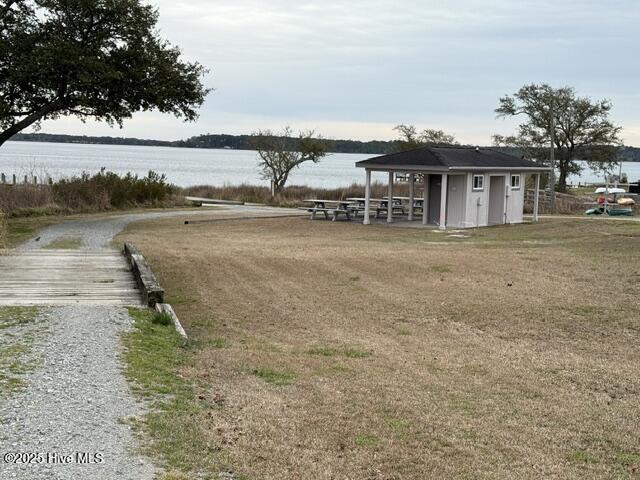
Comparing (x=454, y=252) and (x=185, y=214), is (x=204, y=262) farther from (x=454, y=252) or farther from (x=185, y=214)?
(x=185, y=214)

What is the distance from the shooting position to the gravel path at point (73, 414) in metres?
4.53

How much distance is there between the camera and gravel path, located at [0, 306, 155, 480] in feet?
14.9

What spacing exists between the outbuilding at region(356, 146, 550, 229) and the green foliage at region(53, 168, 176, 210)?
30.5 feet

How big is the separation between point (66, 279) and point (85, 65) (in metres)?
14.9

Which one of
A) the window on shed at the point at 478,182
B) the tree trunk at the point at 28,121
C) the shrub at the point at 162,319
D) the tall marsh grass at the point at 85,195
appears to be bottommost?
the shrub at the point at 162,319

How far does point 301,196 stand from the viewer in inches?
1929

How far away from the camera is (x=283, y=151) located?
54.2 metres

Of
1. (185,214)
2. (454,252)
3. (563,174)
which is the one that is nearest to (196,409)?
(454,252)

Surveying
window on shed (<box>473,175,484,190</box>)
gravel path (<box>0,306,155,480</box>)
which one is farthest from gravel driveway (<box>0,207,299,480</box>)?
window on shed (<box>473,175,484,190</box>)

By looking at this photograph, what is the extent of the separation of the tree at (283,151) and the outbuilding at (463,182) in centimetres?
2082

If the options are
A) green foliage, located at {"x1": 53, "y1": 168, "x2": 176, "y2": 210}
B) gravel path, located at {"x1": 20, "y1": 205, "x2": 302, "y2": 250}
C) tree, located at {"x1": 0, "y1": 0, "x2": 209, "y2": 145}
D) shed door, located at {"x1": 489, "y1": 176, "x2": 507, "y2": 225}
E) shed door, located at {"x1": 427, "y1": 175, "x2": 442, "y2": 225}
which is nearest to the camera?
gravel path, located at {"x1": 20, "y1": 205, "x2": 302, "y2": 250}

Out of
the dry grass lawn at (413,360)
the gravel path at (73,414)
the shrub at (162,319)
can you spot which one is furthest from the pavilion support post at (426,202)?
the gravel path at (73,414)

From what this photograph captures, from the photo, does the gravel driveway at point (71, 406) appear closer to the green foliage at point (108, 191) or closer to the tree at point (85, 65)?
the tree at point (85, 65)

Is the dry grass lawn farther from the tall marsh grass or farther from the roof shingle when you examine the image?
the tall marsh grass
